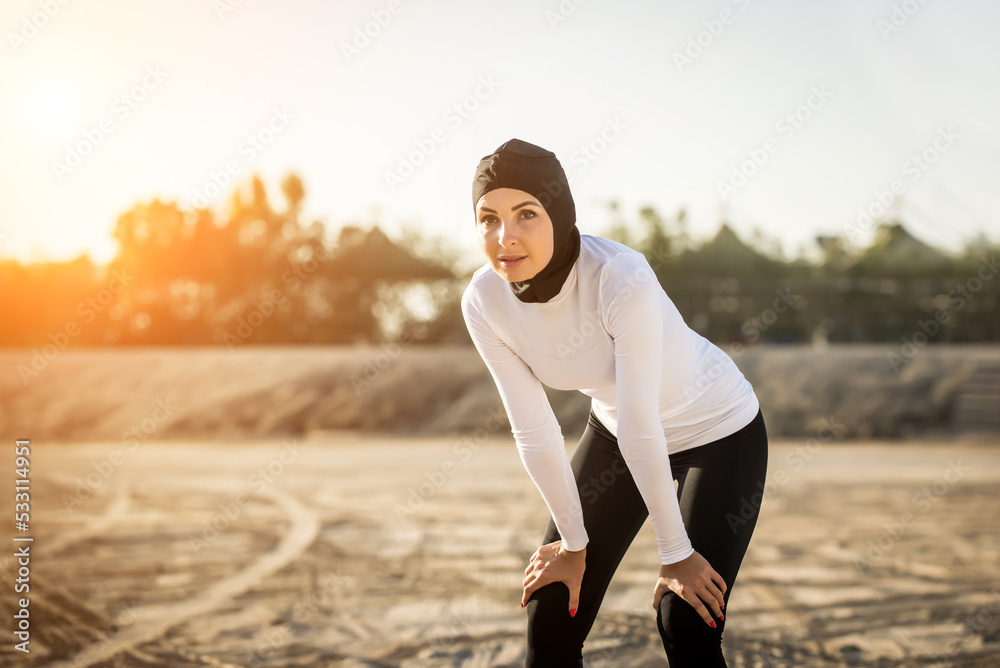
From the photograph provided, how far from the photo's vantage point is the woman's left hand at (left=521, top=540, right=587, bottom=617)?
2.34 metres

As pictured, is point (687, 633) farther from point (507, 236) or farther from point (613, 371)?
point (507, 236)

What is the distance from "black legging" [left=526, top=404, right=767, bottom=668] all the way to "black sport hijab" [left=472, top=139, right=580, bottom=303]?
0.69 m

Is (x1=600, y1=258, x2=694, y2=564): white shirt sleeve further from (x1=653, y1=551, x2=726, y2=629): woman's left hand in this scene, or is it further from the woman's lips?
the woman's lips

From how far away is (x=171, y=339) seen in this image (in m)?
23.1

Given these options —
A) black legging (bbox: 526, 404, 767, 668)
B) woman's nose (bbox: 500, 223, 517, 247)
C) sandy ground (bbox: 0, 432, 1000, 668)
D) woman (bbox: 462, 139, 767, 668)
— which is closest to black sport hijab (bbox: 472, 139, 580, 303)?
woman (bbox: 462, 139, 767, 668)

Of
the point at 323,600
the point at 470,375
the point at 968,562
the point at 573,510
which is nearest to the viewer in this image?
the point at 573,510

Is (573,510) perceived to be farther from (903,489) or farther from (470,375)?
(470,375)

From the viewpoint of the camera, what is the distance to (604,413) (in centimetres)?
259

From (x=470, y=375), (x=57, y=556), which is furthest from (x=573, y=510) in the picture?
(x=470, y=375)

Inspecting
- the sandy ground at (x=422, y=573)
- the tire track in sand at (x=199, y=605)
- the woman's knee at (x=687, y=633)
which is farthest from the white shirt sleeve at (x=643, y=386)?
the tire track in sand at (x=199, y=605)

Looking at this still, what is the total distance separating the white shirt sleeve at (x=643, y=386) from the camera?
215cm

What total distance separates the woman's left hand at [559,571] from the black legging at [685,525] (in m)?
0.02

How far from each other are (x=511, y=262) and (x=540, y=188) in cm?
23

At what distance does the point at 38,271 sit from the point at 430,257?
459 inches
